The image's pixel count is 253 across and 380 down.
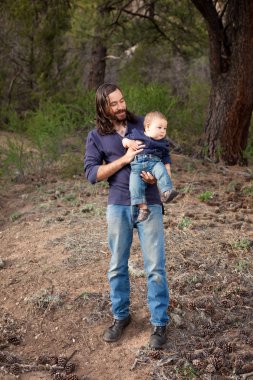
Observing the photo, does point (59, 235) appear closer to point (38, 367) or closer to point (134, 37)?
point (38, 367)

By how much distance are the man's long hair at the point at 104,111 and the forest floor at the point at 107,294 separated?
149 centimetres

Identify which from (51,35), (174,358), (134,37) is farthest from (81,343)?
(134,37)

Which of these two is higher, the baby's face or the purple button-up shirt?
the baby's face

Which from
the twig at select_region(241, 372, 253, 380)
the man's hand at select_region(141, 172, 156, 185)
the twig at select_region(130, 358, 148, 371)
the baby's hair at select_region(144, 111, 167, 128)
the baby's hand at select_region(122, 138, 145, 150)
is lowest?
the twig at select_region(130, 358, 148, 371)

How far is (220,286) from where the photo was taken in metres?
4.65

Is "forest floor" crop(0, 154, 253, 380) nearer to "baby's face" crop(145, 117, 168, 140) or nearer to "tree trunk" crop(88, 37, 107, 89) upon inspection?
"baby's face" crop(145, 117, 168, 140)

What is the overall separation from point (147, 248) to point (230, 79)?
18.8ft

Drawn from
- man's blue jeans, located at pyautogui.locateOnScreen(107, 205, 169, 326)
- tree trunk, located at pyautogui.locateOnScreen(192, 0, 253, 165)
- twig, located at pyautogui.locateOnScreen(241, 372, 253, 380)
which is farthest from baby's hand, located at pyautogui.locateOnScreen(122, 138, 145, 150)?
tree trunk, located at pyautogui.locateOnScreen(192, 0, 253, 165)

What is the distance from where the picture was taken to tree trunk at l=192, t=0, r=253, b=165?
8.52m

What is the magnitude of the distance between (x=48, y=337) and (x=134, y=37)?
11.1 meters

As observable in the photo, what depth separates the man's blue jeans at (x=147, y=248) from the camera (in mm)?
3635

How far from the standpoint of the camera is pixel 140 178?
354cm

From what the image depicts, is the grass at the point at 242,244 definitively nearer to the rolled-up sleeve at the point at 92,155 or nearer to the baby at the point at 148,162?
the baby at the point at 148,162

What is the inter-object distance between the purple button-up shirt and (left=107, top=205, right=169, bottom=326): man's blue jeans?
65 mm
